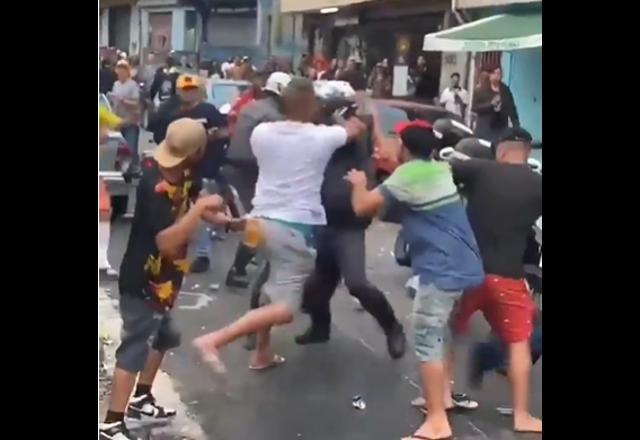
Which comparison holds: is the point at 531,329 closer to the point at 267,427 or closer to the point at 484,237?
the point at 484,237

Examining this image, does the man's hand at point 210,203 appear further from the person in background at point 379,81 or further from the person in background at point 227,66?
the person in background at point 379,81

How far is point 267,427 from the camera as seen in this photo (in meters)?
3.44

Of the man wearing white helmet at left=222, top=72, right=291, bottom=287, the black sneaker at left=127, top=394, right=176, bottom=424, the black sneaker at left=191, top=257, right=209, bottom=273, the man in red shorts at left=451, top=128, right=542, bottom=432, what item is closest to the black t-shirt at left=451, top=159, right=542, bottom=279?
the man in red shorts at left=451, top=128, right=542, bottom=432

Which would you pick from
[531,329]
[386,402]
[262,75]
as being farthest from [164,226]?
[531,329]

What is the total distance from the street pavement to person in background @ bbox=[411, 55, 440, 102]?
399 millimetres

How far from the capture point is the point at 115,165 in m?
3.37

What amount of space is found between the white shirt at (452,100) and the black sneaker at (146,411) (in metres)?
1.18

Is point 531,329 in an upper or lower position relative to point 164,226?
lower

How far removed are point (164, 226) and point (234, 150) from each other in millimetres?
294

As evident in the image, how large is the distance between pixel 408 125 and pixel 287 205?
412mm

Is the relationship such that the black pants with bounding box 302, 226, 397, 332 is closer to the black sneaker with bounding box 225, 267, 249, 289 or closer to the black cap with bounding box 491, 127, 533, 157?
the black sneaker with bounding box 225, 267, 249, 289

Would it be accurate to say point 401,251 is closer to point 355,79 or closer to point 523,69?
point 355,79

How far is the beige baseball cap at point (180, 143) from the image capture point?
339cm

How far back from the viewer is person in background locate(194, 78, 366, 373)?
341 cm
